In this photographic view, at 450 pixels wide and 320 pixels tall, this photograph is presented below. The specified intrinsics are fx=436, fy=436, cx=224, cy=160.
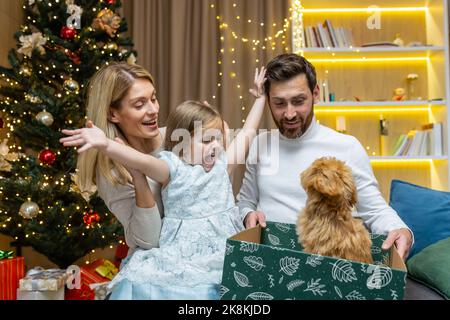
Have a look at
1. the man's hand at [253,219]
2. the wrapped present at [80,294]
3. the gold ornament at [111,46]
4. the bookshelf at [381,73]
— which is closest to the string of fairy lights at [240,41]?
the bookshelf at [381,73]

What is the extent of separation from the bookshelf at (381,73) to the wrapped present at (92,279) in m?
2.28

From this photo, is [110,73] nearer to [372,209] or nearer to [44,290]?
[372,209]

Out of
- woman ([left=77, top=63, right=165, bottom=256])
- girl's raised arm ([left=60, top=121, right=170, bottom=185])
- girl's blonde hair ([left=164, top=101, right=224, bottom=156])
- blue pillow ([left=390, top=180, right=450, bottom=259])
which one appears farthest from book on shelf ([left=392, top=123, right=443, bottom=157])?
girl's raised arm ([left=60, top=121, right=170, bottom=185])

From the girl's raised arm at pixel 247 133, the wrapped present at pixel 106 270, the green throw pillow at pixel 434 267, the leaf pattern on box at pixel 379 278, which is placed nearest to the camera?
the leaf pattern on box at pixel 379 278

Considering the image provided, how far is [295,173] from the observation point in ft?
6.06

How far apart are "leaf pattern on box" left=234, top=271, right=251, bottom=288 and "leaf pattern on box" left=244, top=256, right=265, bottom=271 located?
0.03 meters

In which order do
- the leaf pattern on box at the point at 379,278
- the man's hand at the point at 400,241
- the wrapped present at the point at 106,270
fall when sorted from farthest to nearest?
the wrapped present at the point at 106,270
the man's hand at the point at 400,241
the leaf pattern on box at the point at 379,278

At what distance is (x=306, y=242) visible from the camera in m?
1.27

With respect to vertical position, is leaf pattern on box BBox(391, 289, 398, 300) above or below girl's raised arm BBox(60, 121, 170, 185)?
below

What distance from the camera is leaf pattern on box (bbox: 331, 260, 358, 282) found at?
994 mm

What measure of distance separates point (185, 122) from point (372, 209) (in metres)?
0.83

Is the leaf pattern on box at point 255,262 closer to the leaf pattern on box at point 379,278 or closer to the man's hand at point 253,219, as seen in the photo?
the leaf pattern on box at point 379,278

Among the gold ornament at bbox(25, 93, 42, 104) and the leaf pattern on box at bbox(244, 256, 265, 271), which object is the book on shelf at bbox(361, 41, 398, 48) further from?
the leaf pattern on box at bbox(244, 256, 265, 271)

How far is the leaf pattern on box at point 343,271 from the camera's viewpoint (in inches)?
39.1
